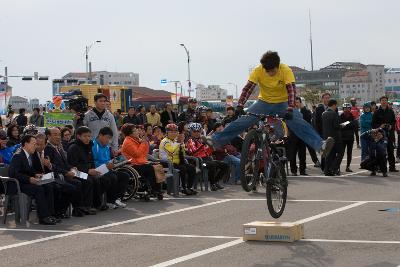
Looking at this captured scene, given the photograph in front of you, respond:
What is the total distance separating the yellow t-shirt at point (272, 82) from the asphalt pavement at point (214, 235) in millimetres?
1832

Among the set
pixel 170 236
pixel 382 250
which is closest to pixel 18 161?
pixel 170 236

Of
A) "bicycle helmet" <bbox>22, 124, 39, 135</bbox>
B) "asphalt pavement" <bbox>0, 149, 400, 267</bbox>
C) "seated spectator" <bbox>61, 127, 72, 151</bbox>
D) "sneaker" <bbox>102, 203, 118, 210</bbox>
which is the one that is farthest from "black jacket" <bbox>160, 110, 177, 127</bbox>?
"sneaker" <bbox>102, 203, 118, 210</bbox>

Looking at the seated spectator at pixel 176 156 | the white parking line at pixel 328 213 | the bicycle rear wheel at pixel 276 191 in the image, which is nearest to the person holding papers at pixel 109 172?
the seated spectator at pixel 176 156

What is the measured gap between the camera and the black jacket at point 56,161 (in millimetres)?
12820

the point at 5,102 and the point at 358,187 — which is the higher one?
the point at 5,102

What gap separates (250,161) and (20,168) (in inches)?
158

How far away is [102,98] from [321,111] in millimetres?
8214

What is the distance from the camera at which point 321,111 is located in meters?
21.3

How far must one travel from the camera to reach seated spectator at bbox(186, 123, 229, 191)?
16.6m

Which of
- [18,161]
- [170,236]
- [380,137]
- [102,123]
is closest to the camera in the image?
[170,236]

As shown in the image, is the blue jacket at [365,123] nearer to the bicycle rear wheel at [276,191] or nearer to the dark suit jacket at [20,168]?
the bicycle rear wheel at [276,191]

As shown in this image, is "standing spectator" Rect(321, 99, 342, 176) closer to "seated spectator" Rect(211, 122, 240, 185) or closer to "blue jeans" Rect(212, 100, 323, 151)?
"seated spectator" Rect(211, 122, 240, 185)

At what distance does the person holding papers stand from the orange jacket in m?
0.79

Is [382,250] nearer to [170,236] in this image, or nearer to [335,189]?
[170,236]
